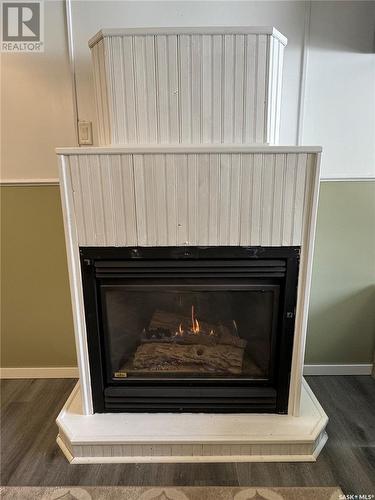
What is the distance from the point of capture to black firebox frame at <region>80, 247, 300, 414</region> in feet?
4.49

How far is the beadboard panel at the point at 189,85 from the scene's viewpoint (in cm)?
124

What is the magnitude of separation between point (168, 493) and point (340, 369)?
121 centimetres

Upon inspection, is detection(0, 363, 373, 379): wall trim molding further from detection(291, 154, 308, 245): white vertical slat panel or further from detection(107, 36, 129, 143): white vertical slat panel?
detection(107, 36, 129, 143): white vertical slat panel

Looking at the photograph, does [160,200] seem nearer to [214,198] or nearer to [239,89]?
[214,198]

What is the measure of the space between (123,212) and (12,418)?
1199 mm

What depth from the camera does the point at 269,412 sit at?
1.53m

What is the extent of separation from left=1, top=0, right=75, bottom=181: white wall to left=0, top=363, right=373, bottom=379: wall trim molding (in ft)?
3.56

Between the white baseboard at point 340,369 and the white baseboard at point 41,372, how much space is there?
53.6 inches

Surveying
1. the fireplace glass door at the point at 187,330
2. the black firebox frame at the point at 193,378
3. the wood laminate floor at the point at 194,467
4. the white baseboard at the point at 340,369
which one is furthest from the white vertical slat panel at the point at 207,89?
the white baseboard at the point at 340,369

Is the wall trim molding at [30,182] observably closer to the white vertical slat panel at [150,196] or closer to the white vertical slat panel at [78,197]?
the white vertical slat panel at [78,197]

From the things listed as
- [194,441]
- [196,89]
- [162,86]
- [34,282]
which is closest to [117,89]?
[162,86]

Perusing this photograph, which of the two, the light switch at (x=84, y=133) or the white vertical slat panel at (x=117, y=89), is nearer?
the white vertical slat panel at (x=117, y=89)

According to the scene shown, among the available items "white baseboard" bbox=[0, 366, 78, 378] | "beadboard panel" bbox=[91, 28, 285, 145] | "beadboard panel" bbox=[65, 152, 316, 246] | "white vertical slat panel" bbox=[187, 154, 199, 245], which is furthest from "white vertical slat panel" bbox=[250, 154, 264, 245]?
"white baseboard" bbox=[0, 366, 78, 378]

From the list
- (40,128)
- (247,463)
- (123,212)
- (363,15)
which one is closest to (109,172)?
(123,212)
